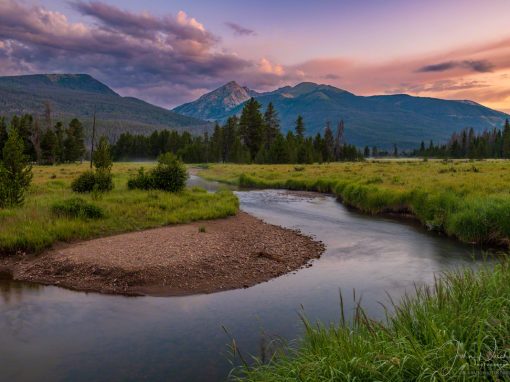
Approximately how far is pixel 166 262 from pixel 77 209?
402 inches

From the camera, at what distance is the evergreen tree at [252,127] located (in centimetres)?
11628

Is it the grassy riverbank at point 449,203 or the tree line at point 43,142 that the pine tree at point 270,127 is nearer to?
the tree line at point 43,142

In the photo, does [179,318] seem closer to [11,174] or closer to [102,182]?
[11,174]

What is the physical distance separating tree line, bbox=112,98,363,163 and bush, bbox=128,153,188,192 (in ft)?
230

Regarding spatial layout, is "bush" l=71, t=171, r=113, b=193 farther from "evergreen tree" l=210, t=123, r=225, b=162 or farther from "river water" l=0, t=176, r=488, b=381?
"evergreen tree" l=210, t=123, r=225, b=162

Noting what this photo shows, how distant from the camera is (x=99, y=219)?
24.0 metres

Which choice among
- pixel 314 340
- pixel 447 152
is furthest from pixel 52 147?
pixel 447 152

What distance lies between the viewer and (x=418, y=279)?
53.1ft

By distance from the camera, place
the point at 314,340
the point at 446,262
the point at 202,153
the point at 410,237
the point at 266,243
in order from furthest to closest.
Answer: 1. the point at 202,153
2. the point at 410,237
3. the point at 266,243
4. the point at 446,262
5. the point at 314,340

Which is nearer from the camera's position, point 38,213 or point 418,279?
point 418,279

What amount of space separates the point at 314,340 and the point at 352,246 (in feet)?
52.3

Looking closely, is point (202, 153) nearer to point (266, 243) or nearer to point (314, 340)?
point (266, 243)

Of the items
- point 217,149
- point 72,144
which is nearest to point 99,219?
point 72,144

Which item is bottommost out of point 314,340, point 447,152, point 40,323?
point 40,323
